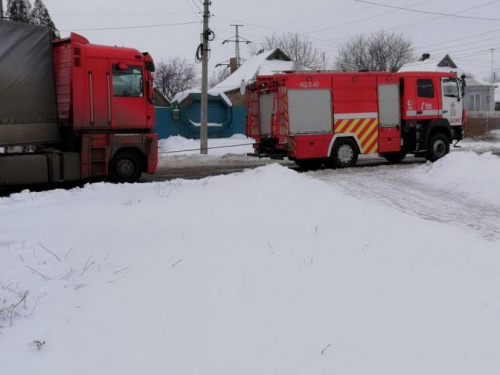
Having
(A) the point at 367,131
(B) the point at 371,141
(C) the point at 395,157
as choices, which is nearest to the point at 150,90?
(A) the point at 367,131

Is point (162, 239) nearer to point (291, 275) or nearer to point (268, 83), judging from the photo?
point (291, 275)

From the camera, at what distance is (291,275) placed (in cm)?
505

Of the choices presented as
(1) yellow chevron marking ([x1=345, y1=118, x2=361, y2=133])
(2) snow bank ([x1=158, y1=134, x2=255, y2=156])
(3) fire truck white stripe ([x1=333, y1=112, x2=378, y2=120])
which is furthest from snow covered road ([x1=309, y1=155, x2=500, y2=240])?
(2) snow bank ([x1=158, y1=134, x2=255, y2=156])

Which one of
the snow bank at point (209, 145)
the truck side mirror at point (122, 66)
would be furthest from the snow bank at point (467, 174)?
the snow bank at point (209, 145)

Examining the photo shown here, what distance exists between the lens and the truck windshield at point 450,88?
17.0 m

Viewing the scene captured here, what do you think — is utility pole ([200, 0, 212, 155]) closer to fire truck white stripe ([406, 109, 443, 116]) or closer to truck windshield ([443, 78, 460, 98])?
fire truck white stripe ([406, 109, 443, 116])

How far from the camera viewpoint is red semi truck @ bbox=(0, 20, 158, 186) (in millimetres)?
11070

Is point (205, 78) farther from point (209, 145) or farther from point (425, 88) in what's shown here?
point (425, 88)

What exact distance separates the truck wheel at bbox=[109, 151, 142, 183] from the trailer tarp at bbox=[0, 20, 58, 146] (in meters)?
1.49

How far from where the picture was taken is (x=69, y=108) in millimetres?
11656

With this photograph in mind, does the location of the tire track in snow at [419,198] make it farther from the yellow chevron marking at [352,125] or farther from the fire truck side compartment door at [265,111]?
the fire truck side compartment door at [265,111]

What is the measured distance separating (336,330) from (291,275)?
1025mm

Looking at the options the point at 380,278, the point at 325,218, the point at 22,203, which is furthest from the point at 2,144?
the point at 380,278

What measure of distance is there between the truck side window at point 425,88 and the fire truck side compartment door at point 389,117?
868mm
